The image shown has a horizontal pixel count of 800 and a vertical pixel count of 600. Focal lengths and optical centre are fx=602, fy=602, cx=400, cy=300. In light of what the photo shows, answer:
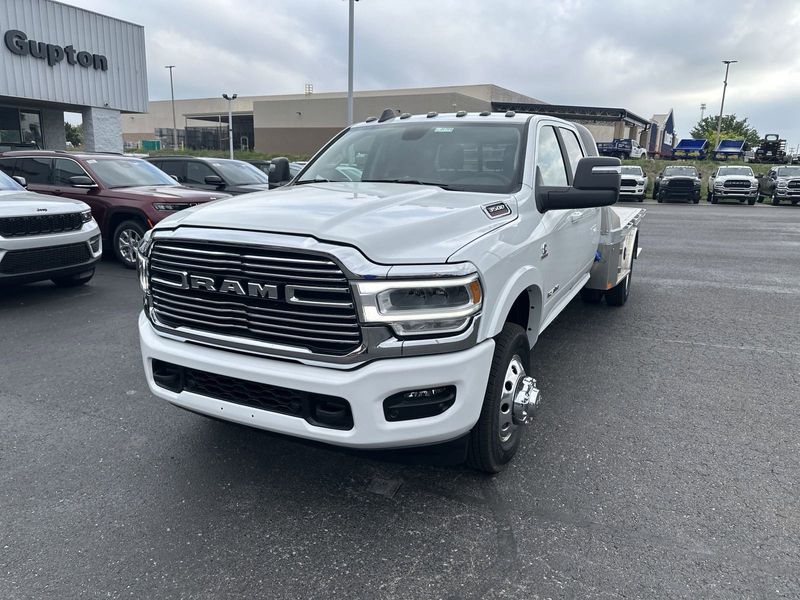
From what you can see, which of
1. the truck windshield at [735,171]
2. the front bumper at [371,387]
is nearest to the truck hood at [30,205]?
the front bumper at [371,387]

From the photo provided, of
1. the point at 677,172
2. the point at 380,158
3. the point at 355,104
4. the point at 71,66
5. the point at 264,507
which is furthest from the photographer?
the point at 355,104

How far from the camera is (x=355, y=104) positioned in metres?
49.2

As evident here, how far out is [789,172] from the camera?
90.0 feet

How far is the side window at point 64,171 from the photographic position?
963 centimetres

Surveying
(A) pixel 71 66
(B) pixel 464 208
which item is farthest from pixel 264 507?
(A) pixel 71 66

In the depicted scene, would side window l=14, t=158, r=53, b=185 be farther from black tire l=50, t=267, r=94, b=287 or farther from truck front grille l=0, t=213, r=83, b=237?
truck front grille l=0, t=213, r=83, b=237

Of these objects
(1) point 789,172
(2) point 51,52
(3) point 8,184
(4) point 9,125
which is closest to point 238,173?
(3) point 8,184

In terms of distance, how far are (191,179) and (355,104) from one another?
39.4 metres

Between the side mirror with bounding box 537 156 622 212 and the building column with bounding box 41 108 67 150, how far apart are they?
26.1 meters

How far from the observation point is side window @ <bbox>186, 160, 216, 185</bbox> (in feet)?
40.0

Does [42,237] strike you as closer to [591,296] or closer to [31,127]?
[591,296]

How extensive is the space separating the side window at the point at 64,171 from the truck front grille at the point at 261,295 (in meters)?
7.82

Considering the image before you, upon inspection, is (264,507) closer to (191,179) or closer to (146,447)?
(146,447)

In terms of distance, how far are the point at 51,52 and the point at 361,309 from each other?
24.5 meters
